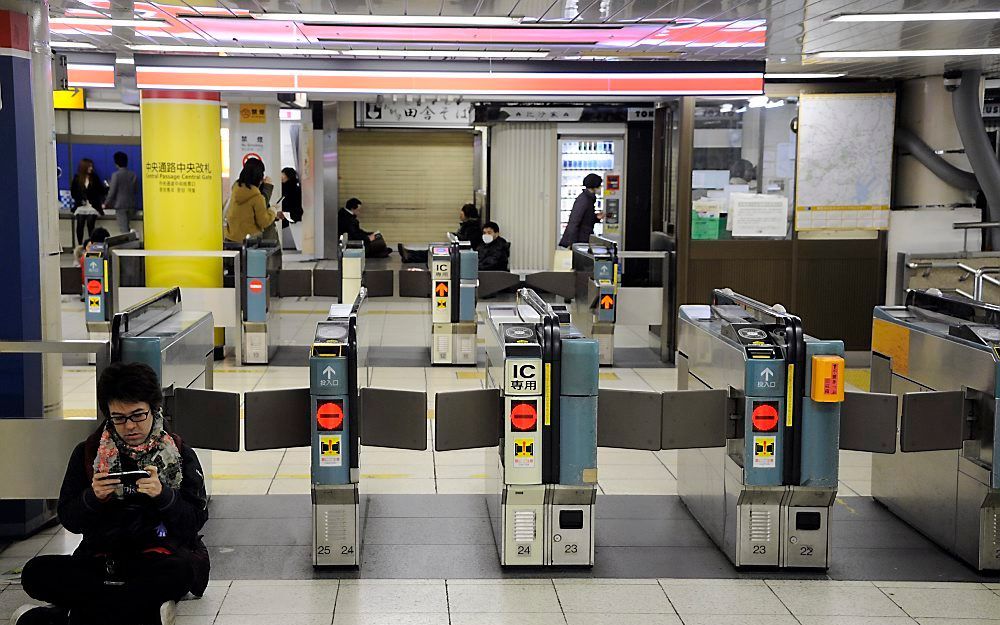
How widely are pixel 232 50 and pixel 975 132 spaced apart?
6.41 metres

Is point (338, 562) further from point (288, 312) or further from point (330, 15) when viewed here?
point (288, 312)

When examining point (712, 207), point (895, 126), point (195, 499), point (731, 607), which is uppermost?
point (895, 126)

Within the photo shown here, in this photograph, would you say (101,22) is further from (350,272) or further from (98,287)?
(350,272)

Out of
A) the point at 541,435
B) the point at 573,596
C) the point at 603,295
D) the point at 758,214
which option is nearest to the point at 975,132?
the point at 758,214

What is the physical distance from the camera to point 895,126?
10.9 m

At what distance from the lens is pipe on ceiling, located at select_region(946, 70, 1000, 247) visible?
10.0 meters

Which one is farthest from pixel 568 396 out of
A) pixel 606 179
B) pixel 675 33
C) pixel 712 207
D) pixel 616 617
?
pixel 606 179

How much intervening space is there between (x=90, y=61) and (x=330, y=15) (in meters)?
3.69

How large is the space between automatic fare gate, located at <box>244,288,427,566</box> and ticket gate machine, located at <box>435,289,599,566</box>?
0.23m

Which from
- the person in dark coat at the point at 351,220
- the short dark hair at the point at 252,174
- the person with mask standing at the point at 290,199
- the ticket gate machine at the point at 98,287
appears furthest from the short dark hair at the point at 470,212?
the ticket gate machine at the point at 98,287

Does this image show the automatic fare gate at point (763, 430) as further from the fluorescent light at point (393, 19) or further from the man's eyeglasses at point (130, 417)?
the fluorescent light at point (393, 19)

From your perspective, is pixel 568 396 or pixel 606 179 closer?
pixel 568 396

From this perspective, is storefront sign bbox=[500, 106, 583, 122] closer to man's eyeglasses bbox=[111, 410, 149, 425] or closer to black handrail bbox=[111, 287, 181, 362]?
black handrail bbox=[111, 287, 181, 362]

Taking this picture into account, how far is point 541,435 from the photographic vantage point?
530 cm
